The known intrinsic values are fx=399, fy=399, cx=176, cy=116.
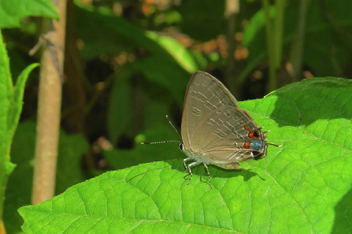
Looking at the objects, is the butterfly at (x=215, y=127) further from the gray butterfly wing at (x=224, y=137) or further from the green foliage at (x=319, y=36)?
the green foliage at (x=319, y=36)

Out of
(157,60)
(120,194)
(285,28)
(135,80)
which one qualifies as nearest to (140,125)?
(135,80)

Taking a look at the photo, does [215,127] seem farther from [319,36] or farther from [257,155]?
[319,36]

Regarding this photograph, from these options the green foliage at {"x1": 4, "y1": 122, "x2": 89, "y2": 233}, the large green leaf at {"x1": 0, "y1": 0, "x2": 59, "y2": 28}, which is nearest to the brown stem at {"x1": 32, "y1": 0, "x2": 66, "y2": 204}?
the large green leaf at {"x1": 0, "y1": 0, "x2": 59, "y2": 28}

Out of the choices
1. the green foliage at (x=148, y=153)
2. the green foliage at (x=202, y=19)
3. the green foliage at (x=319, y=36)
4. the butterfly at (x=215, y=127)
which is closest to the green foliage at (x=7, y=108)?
the butterfly at (x=215, y=127)

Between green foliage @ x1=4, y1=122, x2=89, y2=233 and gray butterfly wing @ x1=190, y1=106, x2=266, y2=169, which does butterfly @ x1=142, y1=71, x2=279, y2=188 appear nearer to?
gray butterfly wing @ x1=190, y1=106, x2=266, y2=169

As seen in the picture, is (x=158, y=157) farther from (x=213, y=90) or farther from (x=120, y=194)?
(x=120, y=194)
